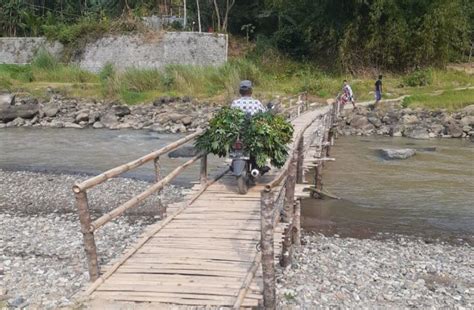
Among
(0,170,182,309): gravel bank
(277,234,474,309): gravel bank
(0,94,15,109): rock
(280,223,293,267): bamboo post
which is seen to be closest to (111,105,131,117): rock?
(0,94,15,109): rock

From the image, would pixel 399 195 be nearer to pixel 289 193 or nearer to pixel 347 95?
pixel 289 193

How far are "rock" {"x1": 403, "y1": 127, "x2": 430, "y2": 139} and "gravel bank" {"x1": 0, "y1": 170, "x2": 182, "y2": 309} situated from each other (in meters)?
13.4

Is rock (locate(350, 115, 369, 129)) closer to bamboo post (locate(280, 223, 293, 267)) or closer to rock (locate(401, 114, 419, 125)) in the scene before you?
rock (locate(401, 114, 419, 125))

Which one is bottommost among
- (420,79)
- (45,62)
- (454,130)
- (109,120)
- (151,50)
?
(454,130)

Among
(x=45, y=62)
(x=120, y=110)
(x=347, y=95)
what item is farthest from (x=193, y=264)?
(x=45, y=62)

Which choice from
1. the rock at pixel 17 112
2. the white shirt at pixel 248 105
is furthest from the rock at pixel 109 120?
the white shirt at pixel 248 105

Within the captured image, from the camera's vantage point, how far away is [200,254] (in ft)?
19.6

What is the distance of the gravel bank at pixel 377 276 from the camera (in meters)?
6.52

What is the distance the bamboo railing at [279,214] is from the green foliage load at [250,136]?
0.33 m

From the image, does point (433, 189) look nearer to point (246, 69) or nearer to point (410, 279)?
point (410, 279)

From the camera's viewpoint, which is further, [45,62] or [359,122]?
[45,62]

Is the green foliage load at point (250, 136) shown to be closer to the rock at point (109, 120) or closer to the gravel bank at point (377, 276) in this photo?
the gravel bank at point (377, 276)

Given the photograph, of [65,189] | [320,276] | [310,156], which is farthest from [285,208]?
[65,189]

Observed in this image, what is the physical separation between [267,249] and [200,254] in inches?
43.4
